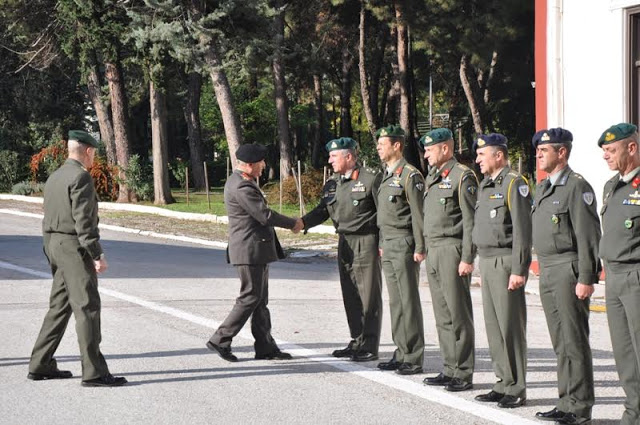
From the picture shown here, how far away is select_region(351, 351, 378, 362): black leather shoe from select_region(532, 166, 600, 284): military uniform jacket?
268 centimetres

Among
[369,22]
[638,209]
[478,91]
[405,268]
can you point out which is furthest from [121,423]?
[369,22]

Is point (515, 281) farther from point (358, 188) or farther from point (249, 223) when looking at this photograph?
point (249, 223)

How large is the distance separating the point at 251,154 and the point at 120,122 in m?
27.0

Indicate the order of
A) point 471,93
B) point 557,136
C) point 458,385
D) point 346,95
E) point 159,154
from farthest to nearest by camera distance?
point 346,95 < point 471,93 < point 159,154 < point 458,385 < point 557,136

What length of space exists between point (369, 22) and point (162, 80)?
1950cm

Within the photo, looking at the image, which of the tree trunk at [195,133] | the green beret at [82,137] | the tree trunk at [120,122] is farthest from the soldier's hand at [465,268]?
the tree trunk at [195,133]

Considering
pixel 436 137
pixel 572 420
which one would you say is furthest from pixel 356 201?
pixel 572 420

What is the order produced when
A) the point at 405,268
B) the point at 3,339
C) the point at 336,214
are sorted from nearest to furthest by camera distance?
the point at 405,268
the point at 336,214
the point at 3,339

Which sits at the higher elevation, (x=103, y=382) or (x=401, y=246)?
(x=401, y=246)

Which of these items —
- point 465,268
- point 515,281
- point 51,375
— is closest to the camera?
point 515,281

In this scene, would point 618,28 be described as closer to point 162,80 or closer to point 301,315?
point 301,315

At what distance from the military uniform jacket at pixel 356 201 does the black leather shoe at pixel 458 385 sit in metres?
1.83

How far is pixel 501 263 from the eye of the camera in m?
7.66

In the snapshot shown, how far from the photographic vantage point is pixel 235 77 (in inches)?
1281
